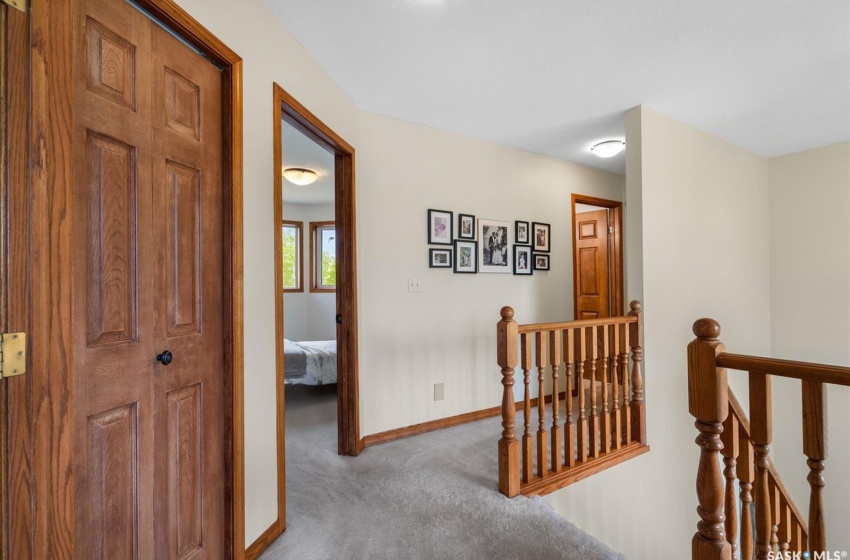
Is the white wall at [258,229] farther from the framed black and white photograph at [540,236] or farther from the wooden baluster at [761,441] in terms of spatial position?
the framed black and white photograph at [540,236]

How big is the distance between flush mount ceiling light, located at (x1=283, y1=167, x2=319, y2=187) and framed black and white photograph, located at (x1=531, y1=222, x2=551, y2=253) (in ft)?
7.75

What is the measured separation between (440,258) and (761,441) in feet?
7.25

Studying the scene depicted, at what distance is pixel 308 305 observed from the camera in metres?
5.96

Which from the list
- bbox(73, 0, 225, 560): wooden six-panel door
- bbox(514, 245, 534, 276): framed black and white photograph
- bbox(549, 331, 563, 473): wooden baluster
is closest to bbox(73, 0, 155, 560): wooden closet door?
bbox(73, 0, 225, 560): wooden six-panel door

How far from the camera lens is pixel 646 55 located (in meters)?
2.15

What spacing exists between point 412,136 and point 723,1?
6.19ft

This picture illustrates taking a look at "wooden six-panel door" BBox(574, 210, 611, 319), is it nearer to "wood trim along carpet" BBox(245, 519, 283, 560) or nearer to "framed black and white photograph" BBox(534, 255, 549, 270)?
"framed black and white photograph" BBox(534, 255, 549, 270)

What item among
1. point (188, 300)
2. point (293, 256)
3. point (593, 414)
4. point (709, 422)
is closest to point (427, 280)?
point (593, 414)

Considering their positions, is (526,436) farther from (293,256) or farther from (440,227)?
(293,256)

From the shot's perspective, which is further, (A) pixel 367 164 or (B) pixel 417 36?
(A) pixel 367 164

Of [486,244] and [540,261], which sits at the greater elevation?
[486,244]

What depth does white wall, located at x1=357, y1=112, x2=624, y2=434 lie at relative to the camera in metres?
2.75

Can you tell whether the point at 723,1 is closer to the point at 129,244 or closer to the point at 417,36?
the point at 417,36

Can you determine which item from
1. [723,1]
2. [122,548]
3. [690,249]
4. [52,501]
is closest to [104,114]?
[52,501]
